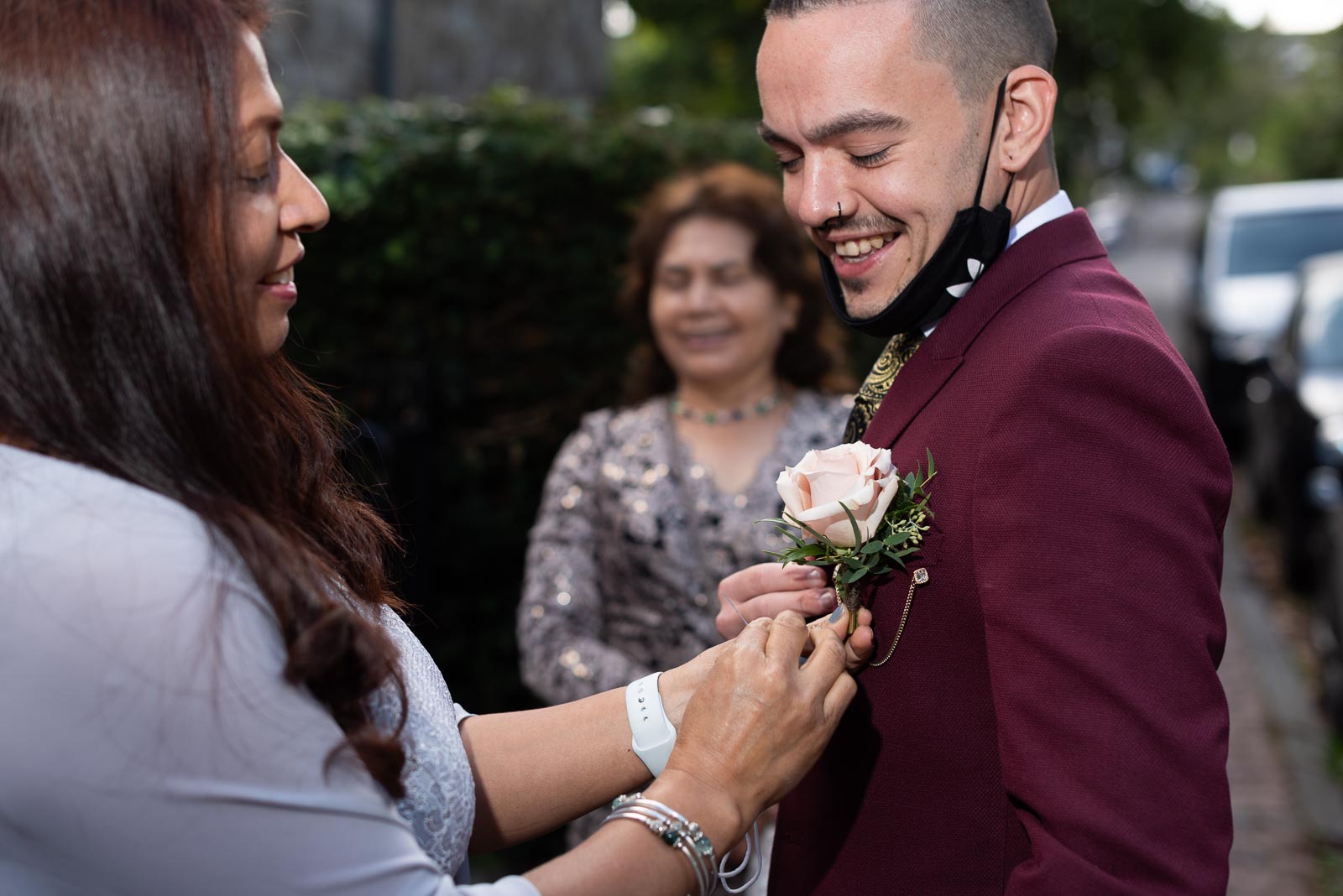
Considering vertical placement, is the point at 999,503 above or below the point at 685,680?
above

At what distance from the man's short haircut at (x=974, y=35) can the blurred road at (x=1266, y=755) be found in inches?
157

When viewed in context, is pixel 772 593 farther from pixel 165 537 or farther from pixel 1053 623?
pixel 165 537

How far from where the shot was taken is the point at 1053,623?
5.24 ft

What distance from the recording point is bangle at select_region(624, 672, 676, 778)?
2.17m

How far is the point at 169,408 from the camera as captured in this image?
1.52 metres

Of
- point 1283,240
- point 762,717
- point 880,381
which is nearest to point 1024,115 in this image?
point 880,381

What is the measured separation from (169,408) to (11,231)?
266mm

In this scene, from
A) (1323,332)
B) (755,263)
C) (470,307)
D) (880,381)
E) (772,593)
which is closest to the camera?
(772,593)

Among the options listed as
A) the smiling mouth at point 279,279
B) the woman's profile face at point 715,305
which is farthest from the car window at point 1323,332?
the smiling mouth at point 279,279

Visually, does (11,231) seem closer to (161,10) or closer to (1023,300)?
(161,10)

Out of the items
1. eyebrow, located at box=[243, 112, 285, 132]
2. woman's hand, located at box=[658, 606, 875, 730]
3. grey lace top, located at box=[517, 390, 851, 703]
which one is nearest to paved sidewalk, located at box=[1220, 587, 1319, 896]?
grey lace top, located at box=[517, 390, 851, 703]

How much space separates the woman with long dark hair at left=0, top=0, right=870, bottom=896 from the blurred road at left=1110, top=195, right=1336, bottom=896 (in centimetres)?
413

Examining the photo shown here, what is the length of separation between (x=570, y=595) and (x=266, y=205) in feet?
6.66

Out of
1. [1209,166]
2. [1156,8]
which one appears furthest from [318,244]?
[1209,166]
